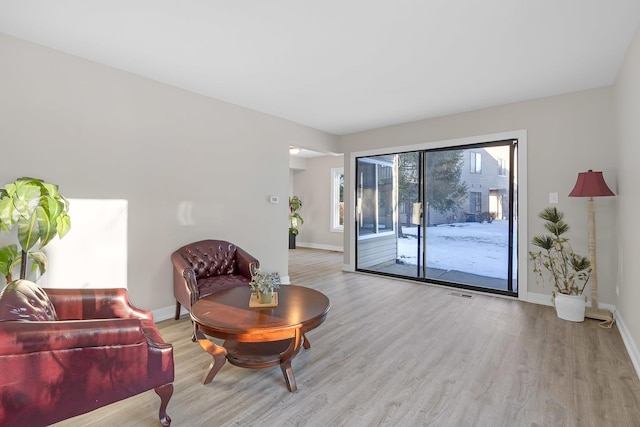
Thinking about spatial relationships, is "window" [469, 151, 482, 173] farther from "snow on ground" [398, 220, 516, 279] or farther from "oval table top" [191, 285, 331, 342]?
"oval table top" [191, 285, 331, 342]

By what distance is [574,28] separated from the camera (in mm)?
2477

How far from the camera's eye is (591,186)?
3.39 m

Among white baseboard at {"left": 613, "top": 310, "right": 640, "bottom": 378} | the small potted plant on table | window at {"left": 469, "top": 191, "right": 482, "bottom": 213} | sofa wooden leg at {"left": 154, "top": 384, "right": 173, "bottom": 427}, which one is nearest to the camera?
sofa wooden leg at {"left": 154, "top": 384, "right": 173, "bottom": 427}

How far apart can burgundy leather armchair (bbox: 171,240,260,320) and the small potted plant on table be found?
345 cm

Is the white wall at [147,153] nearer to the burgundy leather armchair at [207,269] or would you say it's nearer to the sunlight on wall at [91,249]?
the sunlight on wall at [91,249]

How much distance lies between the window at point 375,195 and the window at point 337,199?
8.81ft

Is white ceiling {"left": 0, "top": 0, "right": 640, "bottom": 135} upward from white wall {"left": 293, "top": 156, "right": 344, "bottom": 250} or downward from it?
upward

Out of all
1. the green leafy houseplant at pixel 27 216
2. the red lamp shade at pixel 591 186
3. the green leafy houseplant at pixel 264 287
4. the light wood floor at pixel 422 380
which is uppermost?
the red lamp shade at pixel 591 186

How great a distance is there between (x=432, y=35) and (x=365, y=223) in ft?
12.6

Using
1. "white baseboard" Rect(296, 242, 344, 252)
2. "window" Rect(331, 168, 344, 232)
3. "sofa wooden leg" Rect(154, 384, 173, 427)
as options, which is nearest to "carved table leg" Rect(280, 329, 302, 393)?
"sofa wooden leg" Rect(154, 384, 173, 427)

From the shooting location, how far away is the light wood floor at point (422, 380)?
1924 millimetres

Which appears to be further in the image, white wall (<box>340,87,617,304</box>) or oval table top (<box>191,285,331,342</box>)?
white wall (<box>340,87,617,304</box>)

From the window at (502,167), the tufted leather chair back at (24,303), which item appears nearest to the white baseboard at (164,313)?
the tufted leather chair back at (24,303)

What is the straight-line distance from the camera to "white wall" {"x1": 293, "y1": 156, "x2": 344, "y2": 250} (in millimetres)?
8820
